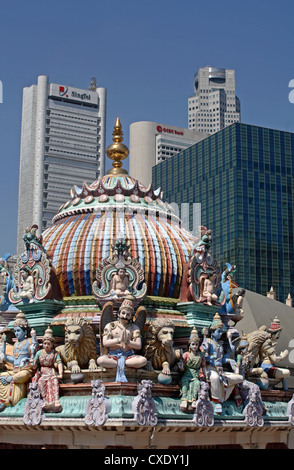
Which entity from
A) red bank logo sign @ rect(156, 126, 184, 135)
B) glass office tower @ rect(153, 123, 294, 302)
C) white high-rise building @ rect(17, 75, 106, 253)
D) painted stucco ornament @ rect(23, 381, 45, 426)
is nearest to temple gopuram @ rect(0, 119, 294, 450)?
painted stucco ornament @ rect(23, 381, 45, 426)

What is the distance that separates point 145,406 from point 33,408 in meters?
3.95

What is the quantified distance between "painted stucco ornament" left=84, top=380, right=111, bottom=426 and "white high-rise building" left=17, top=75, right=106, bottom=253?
127m

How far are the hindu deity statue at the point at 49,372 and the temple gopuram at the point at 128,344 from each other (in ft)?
0.13

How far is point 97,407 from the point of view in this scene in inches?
902

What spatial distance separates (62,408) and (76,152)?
135 meters

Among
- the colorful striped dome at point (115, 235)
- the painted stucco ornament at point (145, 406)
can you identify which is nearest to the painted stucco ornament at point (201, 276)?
the colorful striped dome at point (115, 235)

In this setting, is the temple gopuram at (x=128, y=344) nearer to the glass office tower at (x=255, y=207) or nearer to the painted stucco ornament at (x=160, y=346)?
the painted stucco ornament at (x=160, y=346)

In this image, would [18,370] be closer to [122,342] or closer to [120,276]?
[122,342]

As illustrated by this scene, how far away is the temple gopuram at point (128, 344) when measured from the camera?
23.8m

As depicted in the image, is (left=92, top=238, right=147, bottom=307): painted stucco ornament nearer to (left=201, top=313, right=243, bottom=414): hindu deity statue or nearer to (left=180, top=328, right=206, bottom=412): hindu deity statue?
(left=180, top=328, right=206, bottom=412): hindu deity statue

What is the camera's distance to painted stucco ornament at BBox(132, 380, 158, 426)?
22.8 metres

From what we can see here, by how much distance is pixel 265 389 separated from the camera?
1117 inches

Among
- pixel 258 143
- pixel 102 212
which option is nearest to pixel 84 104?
pixel 258 143

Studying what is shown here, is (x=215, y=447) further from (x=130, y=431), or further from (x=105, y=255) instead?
(x=105, y=255)
